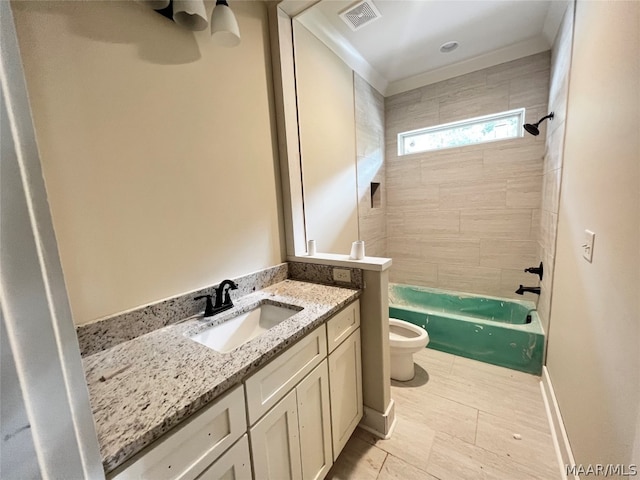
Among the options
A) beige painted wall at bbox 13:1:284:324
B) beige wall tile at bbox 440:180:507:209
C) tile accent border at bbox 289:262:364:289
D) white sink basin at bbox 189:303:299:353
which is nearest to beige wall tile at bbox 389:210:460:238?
beige wall tile at bbox 440:180:507:209

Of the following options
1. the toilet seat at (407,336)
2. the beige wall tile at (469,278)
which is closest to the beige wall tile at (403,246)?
the beige wall tile at (469,278)

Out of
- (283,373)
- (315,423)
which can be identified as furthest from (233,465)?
(315,423)

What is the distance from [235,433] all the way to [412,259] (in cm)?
280

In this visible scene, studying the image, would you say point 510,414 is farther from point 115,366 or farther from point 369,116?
point 369,116

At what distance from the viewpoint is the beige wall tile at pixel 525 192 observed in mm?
2418

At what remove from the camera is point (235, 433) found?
2.61 ft

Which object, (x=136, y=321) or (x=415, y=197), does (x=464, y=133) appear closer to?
(x=415, y=197)

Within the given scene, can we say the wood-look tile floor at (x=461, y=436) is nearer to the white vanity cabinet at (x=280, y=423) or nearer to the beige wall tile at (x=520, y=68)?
the white vanity cabinet at (x=280, y=423)

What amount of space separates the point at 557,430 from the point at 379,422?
975mm

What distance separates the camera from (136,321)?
1.04 metres

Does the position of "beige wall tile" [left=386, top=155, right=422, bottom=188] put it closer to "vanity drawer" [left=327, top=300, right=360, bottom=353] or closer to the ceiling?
the ceiling

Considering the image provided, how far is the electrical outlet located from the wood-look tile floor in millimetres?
946

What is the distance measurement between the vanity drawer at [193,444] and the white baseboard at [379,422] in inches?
39.1

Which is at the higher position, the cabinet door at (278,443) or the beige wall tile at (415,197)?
the beige wall tile at (415,197)
